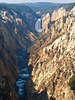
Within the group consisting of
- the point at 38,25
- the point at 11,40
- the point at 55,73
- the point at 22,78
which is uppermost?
the point at 38,25

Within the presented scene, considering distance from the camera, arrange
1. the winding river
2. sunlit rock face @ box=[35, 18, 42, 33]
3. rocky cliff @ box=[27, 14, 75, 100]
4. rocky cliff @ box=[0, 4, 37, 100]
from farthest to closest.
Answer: sunlit rock face @ box=[35, 18, 42, 33] → the winding river → rocky cliff @ box=[0, 4, 37, 100] → rocky cliff @ box=[27, 14, 75, 100]

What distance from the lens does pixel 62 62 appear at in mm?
41656

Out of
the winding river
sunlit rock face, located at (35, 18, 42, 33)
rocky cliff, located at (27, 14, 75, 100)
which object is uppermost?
sunlit rock face, located at (35, 18, 42, 33)

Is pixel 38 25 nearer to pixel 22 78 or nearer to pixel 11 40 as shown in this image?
pixel 11 40

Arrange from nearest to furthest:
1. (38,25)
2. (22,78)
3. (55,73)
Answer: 1. (55,73)
2. (22,78)
3. (38,25)

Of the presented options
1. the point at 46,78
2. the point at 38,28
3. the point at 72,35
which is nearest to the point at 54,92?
the point at 46,78

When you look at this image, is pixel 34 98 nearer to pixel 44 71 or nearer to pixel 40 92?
pixel 40 92

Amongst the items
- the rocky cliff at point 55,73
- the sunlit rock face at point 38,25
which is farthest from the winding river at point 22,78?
the sunlit rock face at point 38,25

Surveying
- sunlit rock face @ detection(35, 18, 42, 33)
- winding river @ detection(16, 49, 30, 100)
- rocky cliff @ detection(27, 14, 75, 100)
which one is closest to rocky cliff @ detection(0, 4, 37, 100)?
winding river @ detection(16, 49, 30, 100)

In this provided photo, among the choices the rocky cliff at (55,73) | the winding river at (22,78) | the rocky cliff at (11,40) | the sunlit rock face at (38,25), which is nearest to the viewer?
the rocky cliff at (55,73)

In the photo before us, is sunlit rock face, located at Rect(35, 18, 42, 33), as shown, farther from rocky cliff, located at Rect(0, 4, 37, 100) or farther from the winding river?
the winding river

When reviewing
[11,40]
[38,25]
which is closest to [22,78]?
[11,40]

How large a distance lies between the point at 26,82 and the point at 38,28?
95702 millimetres

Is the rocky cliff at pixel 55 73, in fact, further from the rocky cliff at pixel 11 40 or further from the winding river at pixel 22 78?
the rocky cliff at pixel 11 40
